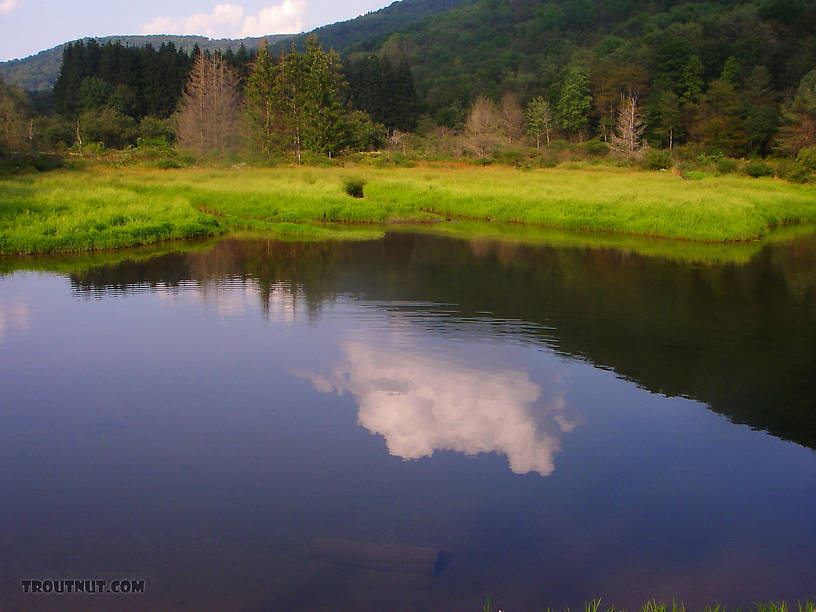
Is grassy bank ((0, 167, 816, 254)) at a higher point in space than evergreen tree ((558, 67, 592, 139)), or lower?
lower

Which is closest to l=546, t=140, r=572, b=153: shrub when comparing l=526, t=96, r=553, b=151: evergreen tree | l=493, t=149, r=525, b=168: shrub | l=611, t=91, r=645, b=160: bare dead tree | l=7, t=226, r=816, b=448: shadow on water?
l=526, t=96, r=553, b=151: evergreen tree

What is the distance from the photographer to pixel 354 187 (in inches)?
1266

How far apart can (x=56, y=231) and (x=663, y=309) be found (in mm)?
15428

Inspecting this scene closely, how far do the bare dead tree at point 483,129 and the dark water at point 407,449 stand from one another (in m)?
46.6

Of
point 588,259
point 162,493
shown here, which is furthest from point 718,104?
point 162,493

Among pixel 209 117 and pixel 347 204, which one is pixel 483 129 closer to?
pixel 209 117

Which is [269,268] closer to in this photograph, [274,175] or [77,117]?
[274,175]

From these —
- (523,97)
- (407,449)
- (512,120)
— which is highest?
(523,97)

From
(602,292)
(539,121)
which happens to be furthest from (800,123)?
(602,292)

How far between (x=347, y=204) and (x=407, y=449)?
65.9ft

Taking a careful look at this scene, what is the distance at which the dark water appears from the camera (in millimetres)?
5504

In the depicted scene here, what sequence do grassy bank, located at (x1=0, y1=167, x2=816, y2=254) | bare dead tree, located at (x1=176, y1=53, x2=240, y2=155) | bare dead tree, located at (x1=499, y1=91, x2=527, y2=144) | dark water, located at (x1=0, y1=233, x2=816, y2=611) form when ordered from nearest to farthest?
dark water, located at (x1=0, y1=233, x2=816, y2=611), grassy bank, located at (x1=0, y1=167, x2=816, y2=254), bare dead tree, located at (x1=176, y1=53, x2=240, y2=155), bare dead tree, located at (x1=499, y1=91, x2=527, y2=144)

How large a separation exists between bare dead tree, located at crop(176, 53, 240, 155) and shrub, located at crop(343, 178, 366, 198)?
1652 centimetres

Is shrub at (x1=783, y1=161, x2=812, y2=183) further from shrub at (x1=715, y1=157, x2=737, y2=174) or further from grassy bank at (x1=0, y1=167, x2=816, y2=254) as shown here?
shrub at (x1=715, y1=157, x2=737, y2=174)
